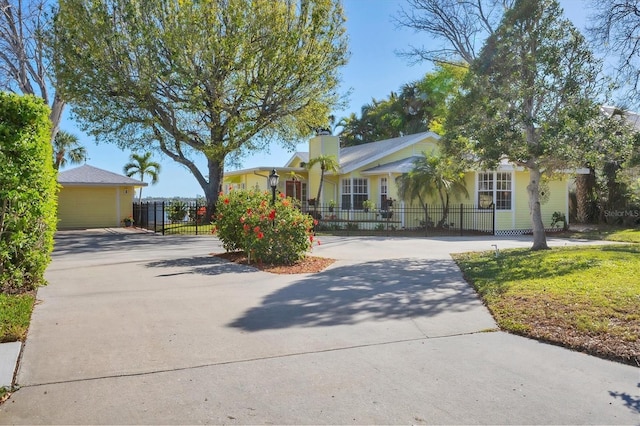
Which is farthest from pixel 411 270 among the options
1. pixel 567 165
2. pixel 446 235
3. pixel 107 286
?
pixel 446 235

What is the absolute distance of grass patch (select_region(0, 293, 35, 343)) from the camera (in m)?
4.97

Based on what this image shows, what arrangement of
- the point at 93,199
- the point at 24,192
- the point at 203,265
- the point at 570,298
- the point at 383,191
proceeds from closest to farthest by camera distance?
the point at 24,192 < the point at 570,298 < the point at 203,265 < the point at 383,191 < the point at 93,199

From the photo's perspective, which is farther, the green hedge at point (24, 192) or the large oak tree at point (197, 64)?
the large oak tree at point (197, 64)

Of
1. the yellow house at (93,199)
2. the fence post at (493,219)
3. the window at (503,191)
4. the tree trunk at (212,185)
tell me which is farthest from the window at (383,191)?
the yellow house at (93,199)

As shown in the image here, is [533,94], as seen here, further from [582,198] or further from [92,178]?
[92,178]

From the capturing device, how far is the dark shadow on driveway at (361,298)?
6066 mm

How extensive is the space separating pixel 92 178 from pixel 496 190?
2136cm

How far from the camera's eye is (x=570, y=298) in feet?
21.4

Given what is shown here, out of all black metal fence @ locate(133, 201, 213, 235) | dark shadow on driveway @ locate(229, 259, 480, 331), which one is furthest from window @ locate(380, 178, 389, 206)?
dark shadow on driveway @ locate(229, 259, 480, 331)

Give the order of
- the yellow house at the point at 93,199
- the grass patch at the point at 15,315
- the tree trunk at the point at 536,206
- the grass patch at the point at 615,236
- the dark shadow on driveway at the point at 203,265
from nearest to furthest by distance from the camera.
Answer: the grass patch at the point at 15,315 < the dark shadow on driveway at the point at 203,265 < the tree trunk at the point at 536,206 < the grass patch at the point at 615,236 < the yellow house at the point at 93,199

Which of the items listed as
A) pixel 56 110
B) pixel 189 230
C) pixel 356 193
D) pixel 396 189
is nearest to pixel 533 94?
pixel 396 189

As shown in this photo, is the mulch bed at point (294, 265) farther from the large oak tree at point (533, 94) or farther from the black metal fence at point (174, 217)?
the black metal fence at point (174, 217)

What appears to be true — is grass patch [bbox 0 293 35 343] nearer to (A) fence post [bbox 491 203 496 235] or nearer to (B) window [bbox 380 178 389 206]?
(B) window [bbox 380 178 389 206]

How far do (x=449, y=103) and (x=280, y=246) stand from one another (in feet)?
21.7
